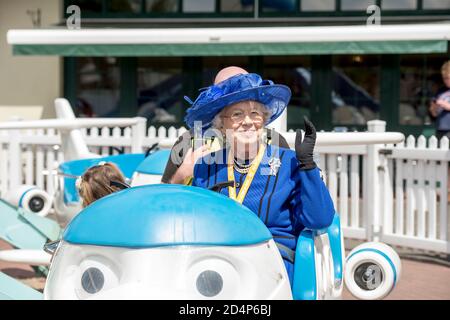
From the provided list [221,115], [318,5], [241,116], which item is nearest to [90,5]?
[318,5]

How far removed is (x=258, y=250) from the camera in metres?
2.83

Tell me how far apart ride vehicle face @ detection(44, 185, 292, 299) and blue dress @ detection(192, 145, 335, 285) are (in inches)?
23.9

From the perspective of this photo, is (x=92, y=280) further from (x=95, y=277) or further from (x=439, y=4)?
(x=439, y=4)

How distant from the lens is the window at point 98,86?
44.9ft

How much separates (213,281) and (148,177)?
3494 mm

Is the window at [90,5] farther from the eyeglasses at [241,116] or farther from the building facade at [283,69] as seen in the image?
the eyeglasses at [241,116]

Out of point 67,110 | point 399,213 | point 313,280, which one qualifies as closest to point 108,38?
point 67,110

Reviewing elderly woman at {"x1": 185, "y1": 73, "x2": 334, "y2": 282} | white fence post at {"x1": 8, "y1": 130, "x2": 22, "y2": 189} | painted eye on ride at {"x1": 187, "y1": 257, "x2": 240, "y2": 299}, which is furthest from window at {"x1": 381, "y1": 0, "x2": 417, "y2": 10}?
painted eye on ride at {"x1": 187, "y1": 257, "x2": 240, "y2": 299}

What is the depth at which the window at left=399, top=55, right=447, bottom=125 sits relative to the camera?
41.9 ft

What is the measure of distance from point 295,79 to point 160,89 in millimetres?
2177

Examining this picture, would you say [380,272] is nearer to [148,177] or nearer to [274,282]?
[274,282]

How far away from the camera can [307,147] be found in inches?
130

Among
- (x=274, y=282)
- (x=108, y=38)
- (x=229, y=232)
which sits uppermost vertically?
(x=108, y=38)

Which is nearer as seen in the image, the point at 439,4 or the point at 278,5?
the point at 439,4
